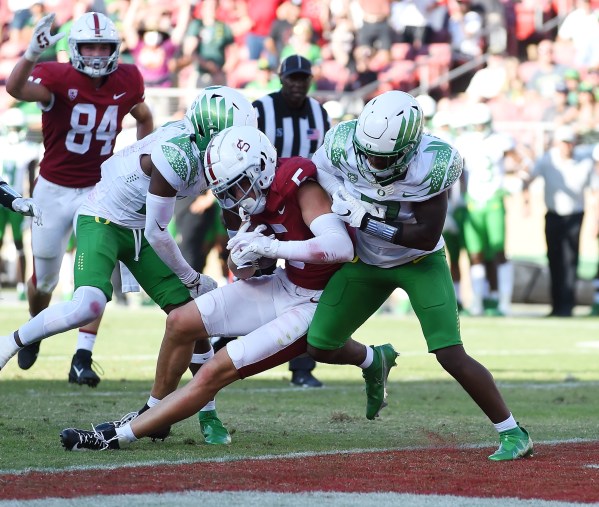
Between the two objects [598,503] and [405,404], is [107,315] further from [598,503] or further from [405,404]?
[598,503]

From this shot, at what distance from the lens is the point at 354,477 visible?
4.26 m

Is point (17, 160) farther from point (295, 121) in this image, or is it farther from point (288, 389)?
point (288, 389)

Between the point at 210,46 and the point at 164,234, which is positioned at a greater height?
the point at 164,234

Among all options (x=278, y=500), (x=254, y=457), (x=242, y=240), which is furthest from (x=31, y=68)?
(x=278, y=500)

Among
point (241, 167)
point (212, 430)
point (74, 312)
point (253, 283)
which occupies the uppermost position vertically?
point (241, 167)

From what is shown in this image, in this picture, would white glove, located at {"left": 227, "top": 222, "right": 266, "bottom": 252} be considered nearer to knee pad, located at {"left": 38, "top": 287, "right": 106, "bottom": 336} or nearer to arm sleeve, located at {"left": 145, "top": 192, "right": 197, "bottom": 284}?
arm sleeve, located at {"left": 145, "top": 192, "right": 197, "bottom": 284}

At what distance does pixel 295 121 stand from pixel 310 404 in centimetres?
190

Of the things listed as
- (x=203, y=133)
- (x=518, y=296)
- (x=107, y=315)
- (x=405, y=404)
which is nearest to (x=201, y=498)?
(x=203, y=133)

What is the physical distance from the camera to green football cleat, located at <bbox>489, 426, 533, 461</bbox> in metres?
4.73

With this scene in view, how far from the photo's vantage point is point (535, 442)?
209 inches

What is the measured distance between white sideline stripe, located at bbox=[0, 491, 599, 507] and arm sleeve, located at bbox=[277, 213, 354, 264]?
3.50ft

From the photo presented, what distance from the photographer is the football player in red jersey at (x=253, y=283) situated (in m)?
4.71

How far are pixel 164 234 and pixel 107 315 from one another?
7.28m

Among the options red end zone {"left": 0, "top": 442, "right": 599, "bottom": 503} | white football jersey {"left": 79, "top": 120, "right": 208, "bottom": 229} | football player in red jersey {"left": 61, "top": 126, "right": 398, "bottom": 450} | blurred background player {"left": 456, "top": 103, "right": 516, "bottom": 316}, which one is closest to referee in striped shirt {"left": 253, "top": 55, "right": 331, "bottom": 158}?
white football jersey {"left": 79, "top": 120, "right": 208, "bottom": 229}
